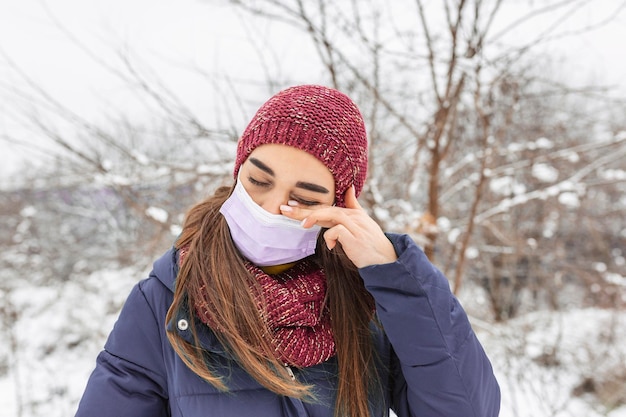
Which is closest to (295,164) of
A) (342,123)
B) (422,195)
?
(342,123)

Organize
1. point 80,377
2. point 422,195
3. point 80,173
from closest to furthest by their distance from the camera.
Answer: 1. point 80,173
2. point 422,195
3. point 80,377

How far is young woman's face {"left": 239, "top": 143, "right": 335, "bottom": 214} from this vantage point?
1.07 m

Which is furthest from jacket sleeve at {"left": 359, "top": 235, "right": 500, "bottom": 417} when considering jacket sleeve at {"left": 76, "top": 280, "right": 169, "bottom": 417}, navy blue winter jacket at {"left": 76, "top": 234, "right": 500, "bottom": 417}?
jacket sleeve at {"left": 76, "top": 280, "right": 169, "bottom": 417}

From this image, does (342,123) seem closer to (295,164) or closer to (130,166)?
(295,164)

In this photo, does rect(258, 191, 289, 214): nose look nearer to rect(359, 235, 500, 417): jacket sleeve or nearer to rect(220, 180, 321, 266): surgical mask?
rect(220, 180, 321, 266): surgical mask

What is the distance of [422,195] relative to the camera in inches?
204

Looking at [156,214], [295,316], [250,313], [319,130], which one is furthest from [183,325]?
[156,214]

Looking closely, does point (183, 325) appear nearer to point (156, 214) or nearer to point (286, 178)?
point (286, 178)

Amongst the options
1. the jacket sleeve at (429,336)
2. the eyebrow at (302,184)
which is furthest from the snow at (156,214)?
the jacket sleeve at (429,336)

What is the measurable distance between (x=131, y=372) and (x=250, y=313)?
0.99 feet

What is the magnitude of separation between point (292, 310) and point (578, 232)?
32.1 feet

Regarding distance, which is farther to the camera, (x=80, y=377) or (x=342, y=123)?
(x=80, y=377)

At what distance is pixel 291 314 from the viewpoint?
1083mm

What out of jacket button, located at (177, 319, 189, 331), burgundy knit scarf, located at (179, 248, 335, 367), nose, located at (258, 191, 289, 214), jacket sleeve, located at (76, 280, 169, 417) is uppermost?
nose, located at (258, 191, 289, 214)
